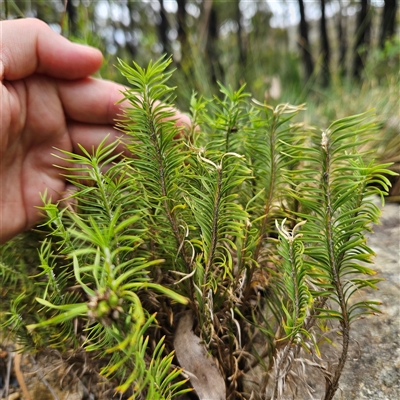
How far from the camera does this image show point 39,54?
98cm

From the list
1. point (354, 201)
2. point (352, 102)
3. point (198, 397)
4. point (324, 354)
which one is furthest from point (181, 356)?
point (352, 102)

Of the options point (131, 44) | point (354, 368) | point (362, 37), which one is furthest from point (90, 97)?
point (362, 37)

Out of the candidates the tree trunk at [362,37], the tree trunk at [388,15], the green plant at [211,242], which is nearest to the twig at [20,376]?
the green plant at [211,242]

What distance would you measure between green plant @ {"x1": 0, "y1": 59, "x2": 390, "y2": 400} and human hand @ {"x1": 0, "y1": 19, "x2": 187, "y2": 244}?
11.6 inches

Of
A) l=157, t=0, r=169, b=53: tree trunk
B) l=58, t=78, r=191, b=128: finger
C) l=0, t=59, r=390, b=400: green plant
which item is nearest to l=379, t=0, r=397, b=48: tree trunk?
l=157, t=0, r=169, b=53: tree trunk

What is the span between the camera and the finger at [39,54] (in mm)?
922

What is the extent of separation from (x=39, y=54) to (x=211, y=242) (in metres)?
0.81

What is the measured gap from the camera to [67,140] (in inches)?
43.1

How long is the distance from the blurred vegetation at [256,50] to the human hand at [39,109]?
0.18 m

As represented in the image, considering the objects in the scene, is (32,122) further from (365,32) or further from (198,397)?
(365,32)

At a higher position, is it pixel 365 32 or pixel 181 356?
pixel 365 32

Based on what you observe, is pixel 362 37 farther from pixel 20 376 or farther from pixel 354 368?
pixel 20 376

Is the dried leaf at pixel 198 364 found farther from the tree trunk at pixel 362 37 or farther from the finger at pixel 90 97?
the tree trunk at pixel 362 37

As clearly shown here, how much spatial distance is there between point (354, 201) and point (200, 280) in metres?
0.25
